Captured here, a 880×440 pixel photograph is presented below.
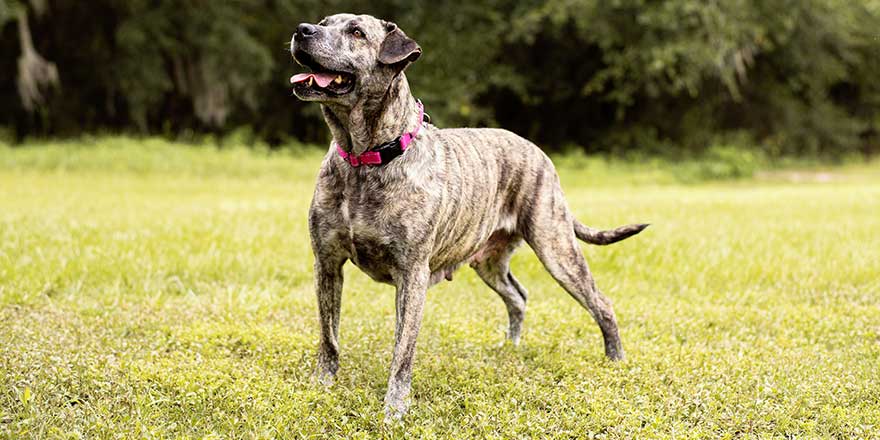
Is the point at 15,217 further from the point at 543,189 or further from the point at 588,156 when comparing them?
the point at 588,156

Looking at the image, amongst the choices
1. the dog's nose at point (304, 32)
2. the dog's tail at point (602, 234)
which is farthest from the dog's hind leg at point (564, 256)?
the dog's nose at point (304, 32)

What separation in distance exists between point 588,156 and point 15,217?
1726 cm

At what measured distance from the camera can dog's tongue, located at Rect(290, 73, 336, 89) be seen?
168 inches

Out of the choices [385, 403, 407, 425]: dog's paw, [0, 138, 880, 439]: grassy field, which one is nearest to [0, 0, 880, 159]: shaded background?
[0, 138, 880, 439]: grassy field

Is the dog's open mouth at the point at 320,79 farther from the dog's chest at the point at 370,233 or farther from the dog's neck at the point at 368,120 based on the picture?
the dog's chest at the point at 370,233

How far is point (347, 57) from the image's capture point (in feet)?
14.3

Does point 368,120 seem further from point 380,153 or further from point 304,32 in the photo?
point 304,32

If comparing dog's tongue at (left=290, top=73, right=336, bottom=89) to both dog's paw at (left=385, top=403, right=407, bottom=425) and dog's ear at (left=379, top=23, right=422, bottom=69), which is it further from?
dog's paw at (left=385, top=403, right=407, bottom=425)

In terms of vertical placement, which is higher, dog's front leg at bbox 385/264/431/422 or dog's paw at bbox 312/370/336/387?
dog's front leg at bbox 385/264/431/422

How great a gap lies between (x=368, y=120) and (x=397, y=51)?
0.38m

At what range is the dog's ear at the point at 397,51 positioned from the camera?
14.4 ft

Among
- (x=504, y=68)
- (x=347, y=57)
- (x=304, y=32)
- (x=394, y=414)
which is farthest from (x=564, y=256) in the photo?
(x=504, y=68)

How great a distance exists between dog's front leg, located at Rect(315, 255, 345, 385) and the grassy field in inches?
4.1

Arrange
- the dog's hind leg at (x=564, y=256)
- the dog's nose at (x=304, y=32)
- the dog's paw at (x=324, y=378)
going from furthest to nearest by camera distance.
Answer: the dog's hind leg at (x=564, y=256), the dog's paw at (x=324, y=378), the dog's nose at (x=304, y=32)
